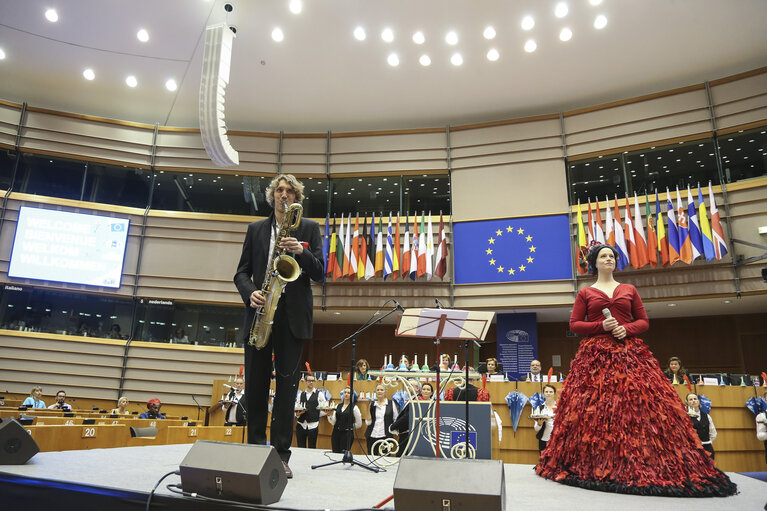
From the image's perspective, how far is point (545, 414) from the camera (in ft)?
24.3

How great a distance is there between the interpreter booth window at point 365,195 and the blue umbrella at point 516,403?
5.80m

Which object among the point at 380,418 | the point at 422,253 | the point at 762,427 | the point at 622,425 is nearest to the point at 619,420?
the point at 622,425

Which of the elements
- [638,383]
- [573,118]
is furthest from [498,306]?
[638,383]

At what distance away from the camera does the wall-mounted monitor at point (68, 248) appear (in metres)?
11.4

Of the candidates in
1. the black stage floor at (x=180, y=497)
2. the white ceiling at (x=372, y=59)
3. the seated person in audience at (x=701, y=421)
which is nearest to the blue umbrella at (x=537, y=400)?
the seated person in audience at (x=701, y=421)

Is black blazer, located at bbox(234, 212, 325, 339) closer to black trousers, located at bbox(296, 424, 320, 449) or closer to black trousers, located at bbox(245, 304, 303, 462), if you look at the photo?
black trousers, located at bbox(245, 304, 303, 462)

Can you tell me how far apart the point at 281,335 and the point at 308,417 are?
242 inches

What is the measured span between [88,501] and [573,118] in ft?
38.4

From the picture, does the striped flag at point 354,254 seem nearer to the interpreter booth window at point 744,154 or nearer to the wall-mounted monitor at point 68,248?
the wall-mounted monitor at point 68,248

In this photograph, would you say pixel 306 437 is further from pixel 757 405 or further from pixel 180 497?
pixel 757 405

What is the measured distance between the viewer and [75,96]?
12.1 m

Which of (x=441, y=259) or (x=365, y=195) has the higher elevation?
(x=365, y=195)

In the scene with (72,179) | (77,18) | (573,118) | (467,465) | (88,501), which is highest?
(77,18)

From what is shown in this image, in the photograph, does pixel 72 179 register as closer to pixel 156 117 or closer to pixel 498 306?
pixel 156 117
